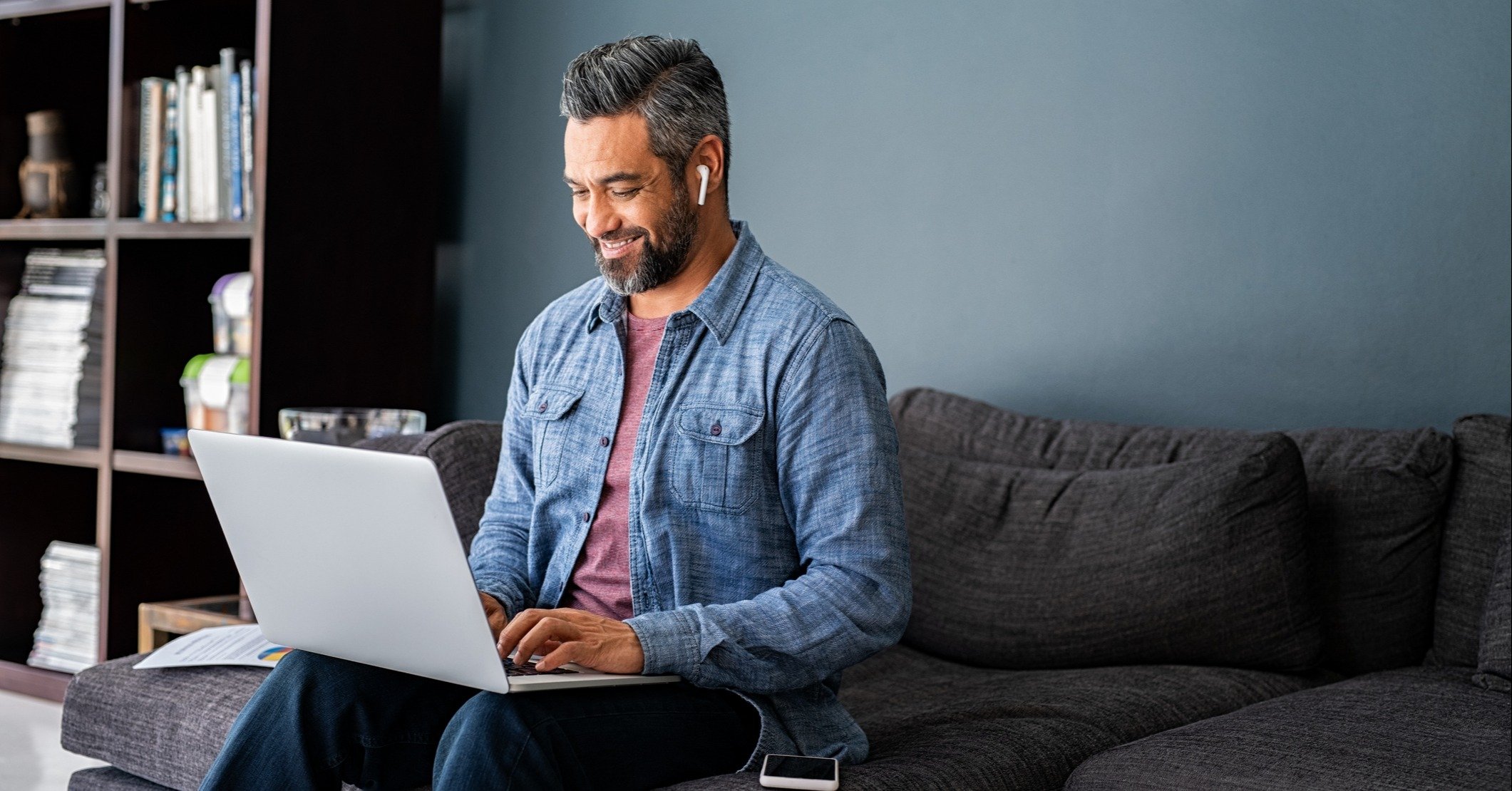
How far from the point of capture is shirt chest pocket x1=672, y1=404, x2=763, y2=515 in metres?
1.47

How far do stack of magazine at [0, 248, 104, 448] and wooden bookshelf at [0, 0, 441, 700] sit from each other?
0.16 ft

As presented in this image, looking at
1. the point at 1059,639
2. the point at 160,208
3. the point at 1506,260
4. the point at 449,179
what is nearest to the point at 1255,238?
the point at 1506,260

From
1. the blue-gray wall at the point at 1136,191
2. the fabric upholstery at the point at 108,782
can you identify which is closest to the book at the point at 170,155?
the blue-gray wall at the point at 1136,191

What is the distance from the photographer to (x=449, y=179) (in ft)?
10.6

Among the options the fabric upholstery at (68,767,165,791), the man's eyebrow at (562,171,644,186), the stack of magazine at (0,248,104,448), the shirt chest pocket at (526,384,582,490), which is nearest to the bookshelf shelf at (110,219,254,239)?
the stack of magazine at (0,248,104,448)

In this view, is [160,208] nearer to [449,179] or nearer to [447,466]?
[449,179]

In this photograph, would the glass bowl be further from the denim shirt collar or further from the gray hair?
the gray hair

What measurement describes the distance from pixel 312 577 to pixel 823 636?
499mm

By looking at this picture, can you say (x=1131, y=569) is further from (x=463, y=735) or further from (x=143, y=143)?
(x=143, y=143)

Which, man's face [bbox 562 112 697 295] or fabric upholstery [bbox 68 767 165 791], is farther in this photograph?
fabric upholstery [bbox 68 767 165 791]

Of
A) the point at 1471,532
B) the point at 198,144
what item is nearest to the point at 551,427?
the point at 1471,532

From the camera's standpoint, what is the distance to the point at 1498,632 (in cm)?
180

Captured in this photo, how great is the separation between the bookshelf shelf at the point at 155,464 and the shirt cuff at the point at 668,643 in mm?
1776

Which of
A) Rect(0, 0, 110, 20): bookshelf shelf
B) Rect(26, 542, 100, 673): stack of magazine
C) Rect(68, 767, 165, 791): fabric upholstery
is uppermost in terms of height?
Rect(0, 0, 110, 20): bookshelf shelf
